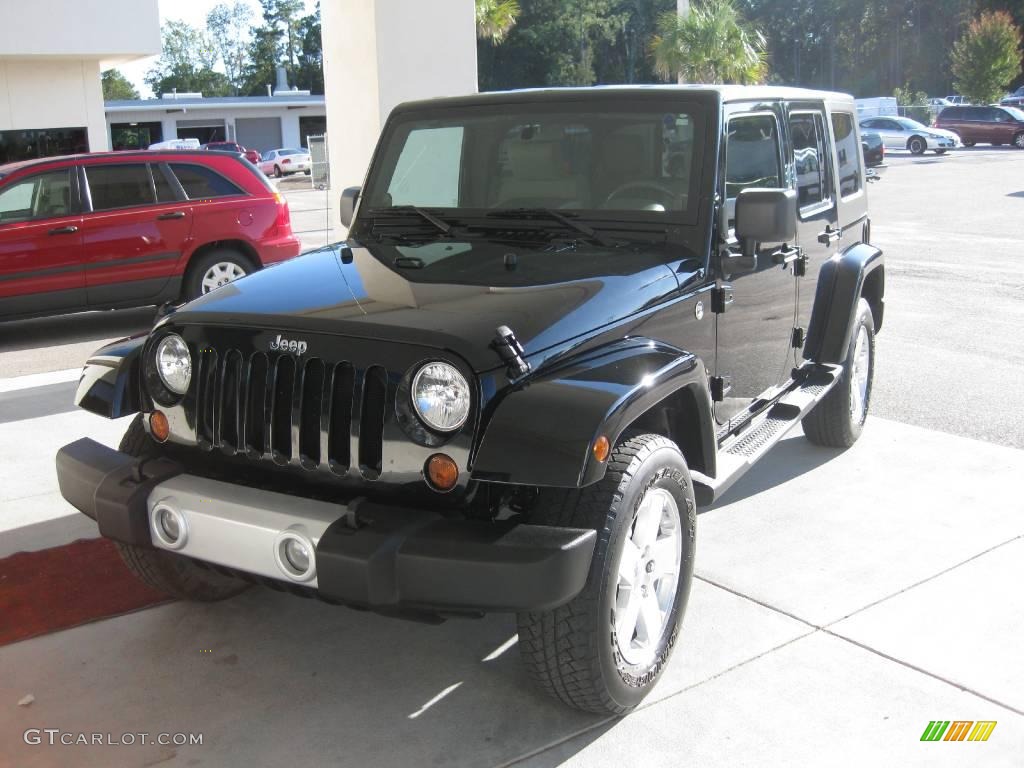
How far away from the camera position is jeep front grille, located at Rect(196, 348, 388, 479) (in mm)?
3137

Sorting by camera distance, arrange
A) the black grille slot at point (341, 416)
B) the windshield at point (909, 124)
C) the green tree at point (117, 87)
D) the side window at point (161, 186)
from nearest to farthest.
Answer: the black grille slot at point (341, 416)
the side window at point (161, 186)
the windshield at point (909, 124)
the green tree at point (117, 87)

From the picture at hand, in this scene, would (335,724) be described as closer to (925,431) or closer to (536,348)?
(536,348)

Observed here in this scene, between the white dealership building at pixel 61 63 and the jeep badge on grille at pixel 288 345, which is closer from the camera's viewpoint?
the jeep badge on grille at pixel 288 345

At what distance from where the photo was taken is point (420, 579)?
2.87 m

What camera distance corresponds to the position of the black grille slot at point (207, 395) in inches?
135

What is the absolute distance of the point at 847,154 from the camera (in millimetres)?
6000

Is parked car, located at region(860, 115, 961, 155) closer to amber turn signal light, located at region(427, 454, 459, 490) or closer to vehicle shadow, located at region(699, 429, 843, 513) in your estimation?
vehicle shadow, located at region(699, 429, 843, 513)

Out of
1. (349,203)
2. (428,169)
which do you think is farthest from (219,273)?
(428,169)

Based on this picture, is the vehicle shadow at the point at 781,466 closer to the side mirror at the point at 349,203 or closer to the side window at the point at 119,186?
the side mirror at the point at 349,203

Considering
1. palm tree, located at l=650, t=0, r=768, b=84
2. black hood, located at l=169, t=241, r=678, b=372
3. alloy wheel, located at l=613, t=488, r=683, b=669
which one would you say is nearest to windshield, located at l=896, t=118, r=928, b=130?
palm tree, located at l=650, t=0, r=768, b=84

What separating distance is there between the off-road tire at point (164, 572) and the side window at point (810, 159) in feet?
10.1

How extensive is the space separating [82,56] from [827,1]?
79189 mm

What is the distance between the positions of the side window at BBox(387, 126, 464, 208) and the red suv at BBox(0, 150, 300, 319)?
4.95 meters

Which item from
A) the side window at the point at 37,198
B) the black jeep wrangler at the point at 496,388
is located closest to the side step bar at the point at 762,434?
the black jeep wrangler at the point at 496,388
